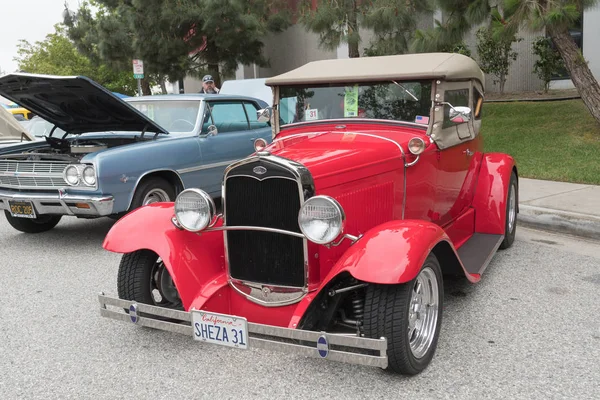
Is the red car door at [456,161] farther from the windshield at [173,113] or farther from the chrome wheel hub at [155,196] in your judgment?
the windshield at [173,113]

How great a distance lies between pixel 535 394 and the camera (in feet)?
9.61

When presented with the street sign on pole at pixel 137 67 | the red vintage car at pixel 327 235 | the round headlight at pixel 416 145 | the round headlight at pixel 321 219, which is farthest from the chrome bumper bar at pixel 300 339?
the street sign on pole at pixel 137 67

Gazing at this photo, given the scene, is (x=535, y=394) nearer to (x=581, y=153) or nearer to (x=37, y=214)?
(x=37, y=214)

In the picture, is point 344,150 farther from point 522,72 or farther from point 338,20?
point 522,72

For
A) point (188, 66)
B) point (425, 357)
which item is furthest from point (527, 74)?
point (425, 357)

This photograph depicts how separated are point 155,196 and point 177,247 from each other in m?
3.07

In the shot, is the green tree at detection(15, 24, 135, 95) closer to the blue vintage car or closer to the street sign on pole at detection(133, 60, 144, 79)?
the street sign on pole at detection(133, 60, 144, 79)

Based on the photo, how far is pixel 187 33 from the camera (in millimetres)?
18844

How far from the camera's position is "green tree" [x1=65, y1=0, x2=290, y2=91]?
58.8ft

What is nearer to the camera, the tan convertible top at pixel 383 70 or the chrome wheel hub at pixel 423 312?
the chrome wheel hub at pixel 423 312

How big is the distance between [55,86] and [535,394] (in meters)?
5.10

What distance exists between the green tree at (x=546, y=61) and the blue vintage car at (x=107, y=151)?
441 inches

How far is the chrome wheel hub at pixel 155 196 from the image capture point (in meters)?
6.23

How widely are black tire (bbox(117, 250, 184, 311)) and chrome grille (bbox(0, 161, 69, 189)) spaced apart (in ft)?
8.34
